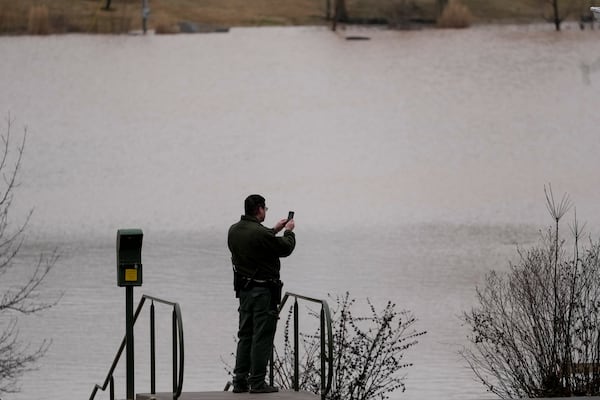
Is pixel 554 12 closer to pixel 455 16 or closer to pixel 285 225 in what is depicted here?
pixel 455 16

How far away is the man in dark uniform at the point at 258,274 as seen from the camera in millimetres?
9172

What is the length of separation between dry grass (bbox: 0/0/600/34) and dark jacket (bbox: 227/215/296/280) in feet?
68.8

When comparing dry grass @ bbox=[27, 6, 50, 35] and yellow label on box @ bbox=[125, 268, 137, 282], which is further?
dry grass @ bbox=[27, 6, 50, 35]

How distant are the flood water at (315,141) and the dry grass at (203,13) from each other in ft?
1.02

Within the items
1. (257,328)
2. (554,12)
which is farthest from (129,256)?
(554,12)

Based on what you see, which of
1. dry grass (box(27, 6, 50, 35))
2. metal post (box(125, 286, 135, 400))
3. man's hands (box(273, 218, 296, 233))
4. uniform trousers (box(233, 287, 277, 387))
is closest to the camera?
metal post (box(125, 286, 135, 400))

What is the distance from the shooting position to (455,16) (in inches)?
1221

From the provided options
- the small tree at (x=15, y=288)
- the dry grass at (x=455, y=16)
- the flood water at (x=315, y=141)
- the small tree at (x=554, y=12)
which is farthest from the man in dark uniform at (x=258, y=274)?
the small tree at (x=554, y=12)

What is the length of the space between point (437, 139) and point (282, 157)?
353cm

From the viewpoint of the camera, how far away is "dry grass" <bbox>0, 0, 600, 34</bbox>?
29.7 m

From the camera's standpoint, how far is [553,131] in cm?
3381

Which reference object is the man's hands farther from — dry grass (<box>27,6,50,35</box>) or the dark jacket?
dry grass (<box>27,6,50,35</box>)

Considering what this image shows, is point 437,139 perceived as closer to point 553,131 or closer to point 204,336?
point 553,131

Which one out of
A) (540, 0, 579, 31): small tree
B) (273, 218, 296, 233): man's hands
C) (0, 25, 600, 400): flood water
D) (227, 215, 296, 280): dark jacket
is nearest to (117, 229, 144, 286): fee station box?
(227, 215, 296, 280): dark jacket
